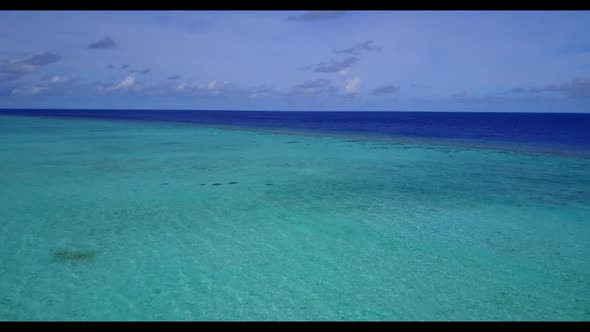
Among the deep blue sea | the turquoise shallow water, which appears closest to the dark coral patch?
the turquoise shallow water

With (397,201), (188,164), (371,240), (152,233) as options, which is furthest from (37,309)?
(188,164)

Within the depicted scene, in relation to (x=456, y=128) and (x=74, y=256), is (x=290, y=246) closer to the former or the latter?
(x=74, y=256)

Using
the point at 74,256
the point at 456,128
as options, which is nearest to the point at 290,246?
the point at 74,256

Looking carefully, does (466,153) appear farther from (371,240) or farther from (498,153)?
(371,240)

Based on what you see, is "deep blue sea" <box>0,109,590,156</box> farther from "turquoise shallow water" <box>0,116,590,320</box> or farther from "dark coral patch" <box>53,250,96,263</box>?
"dark coral patch" <box>53,250,96,263</box>

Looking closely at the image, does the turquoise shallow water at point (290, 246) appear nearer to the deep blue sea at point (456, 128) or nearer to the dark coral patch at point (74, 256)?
the dark coral patch at point (74, 256)
